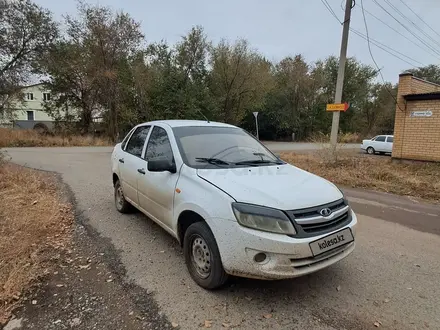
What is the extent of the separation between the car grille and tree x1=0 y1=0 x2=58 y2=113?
2750cm

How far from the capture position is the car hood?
8.79ft

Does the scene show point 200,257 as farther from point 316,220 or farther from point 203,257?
point 316,220

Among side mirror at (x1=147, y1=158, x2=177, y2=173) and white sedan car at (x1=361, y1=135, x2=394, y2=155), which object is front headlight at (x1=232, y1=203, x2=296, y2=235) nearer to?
side mirror at (x1=147, y1=158, x2=177, y2=173)

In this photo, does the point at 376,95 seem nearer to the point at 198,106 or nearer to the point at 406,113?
the point at 198,106

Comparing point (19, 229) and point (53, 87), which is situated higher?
point (53, 87)

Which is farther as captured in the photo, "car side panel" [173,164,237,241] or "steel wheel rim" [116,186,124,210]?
"steel wheel rim" [116,186,124,210]

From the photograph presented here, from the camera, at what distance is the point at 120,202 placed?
5.49 m

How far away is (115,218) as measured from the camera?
5270 millimetres

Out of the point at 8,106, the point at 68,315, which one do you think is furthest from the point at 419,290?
the point at 8,106

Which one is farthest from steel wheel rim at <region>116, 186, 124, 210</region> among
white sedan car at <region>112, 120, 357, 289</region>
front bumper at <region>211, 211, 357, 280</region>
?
front bumper at <region>211, 211, 357, 280</region>

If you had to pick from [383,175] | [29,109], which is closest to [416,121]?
[383,175]

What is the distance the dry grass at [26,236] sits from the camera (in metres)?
2.97

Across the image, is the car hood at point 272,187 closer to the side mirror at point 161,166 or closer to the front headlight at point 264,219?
the front headlight at point 264,219

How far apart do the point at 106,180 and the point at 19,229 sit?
4393 mm
